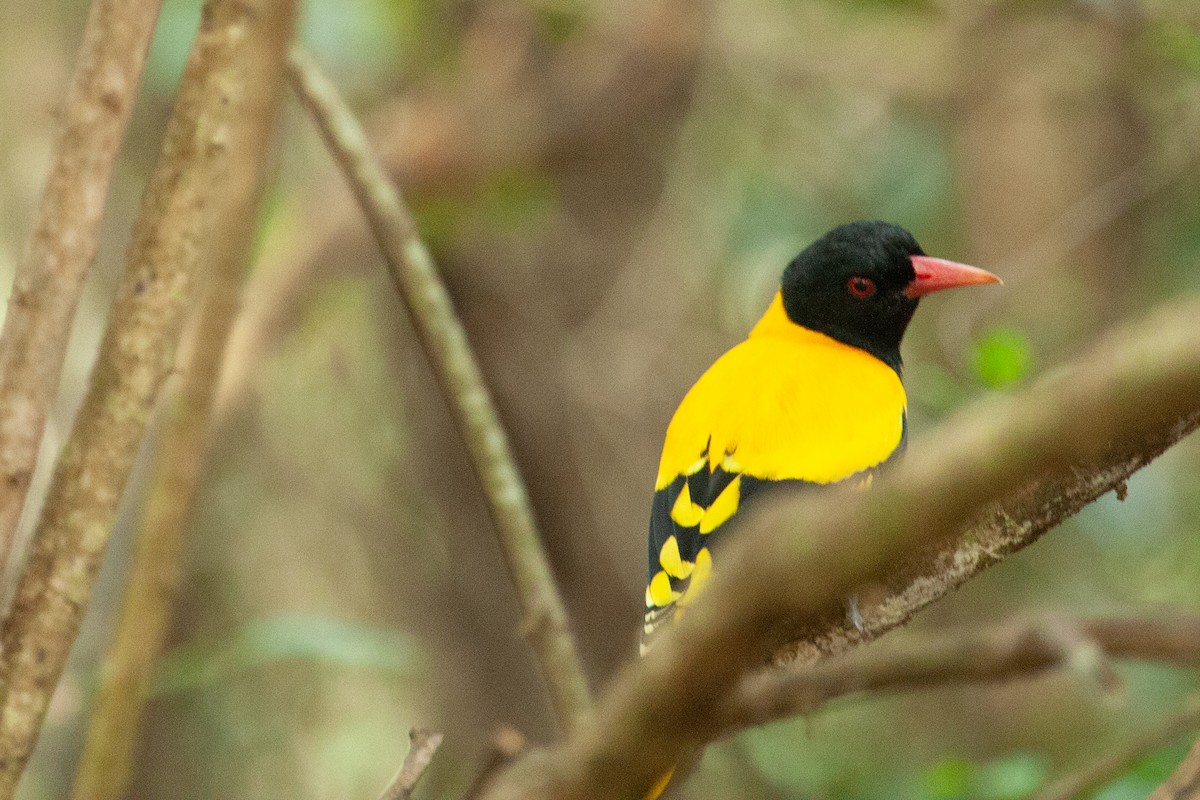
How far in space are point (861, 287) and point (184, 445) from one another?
1.51m

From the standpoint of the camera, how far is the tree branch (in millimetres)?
737

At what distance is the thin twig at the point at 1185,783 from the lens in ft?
4.09

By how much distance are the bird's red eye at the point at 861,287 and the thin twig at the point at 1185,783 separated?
1778mm

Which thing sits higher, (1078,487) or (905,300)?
(905,300)

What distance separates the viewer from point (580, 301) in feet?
14.1

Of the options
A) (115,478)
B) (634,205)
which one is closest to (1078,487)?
(115,478)

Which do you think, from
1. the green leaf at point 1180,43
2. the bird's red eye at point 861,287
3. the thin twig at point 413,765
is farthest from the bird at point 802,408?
the thin twig at point 413,765

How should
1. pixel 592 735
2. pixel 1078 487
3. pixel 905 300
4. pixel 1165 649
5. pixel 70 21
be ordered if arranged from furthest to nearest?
pixel 70 21, pixel 905 300, pixel 1078 487, pixel 592 735, pixel 1165 649

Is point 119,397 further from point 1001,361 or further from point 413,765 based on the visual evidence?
point 1001,361

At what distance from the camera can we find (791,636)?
1.68 m

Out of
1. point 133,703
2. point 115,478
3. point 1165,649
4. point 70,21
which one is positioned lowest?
point 1165,649

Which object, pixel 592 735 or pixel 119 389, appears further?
pixel 119 389

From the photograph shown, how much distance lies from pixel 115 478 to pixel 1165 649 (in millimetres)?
1249

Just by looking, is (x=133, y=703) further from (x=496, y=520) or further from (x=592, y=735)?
(x=592, y=735)
